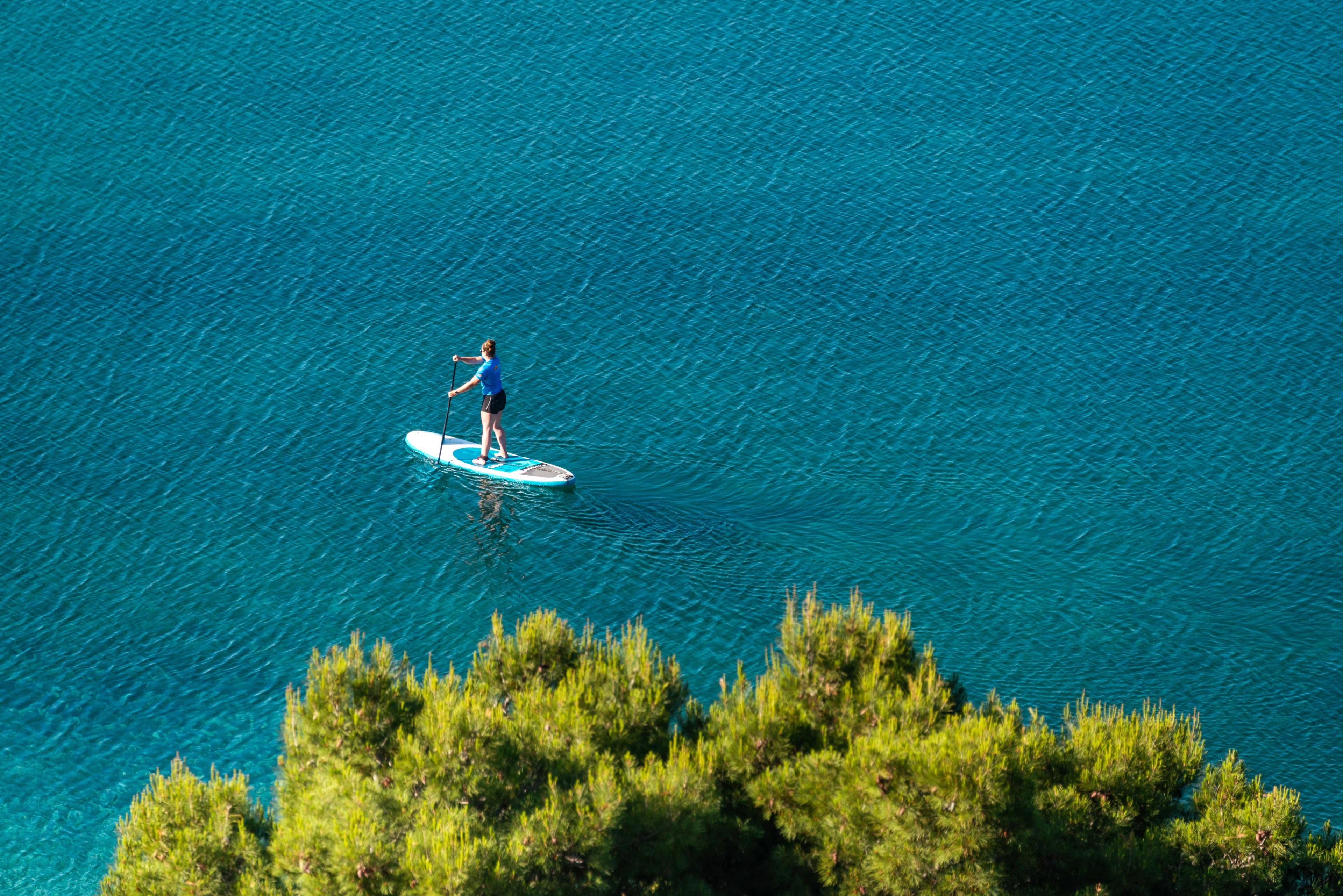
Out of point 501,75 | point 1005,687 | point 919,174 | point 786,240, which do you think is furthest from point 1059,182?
point 1005,687

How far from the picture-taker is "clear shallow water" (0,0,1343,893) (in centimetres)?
2803

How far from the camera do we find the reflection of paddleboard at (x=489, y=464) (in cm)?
3198

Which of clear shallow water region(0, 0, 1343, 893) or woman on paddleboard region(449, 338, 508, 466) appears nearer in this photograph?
clear shallow water region(0, 0, 1343, 893)

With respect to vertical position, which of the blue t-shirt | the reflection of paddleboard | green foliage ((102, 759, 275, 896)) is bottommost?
green foliage ((102, 759, 275, 896))

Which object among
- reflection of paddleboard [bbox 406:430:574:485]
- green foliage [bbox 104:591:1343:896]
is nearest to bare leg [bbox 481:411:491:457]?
reflection of paddleboard [bbox 406:430:574:485]

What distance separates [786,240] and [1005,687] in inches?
708

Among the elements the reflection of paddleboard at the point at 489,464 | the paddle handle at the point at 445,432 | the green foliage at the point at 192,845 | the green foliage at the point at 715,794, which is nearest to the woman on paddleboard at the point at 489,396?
the reflection of paddleboard at the point at 489,464

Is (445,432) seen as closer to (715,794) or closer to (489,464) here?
(489,464)

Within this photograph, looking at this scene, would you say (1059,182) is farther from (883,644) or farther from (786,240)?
(883,644)

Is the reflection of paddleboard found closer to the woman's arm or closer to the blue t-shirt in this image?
the woman's arm

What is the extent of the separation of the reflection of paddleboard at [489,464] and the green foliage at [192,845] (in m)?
14.8

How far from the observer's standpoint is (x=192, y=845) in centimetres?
1672

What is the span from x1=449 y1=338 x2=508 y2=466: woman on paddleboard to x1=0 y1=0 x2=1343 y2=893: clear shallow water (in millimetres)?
879

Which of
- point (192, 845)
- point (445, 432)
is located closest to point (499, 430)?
point (445, 432)
